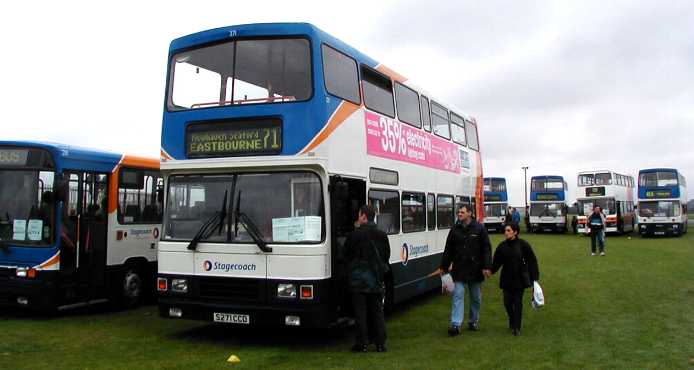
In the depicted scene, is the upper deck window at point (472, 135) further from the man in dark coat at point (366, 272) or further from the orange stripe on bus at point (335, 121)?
the man in dark coat at point (366, 272)

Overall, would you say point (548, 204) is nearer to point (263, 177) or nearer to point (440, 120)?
point (440, 120)

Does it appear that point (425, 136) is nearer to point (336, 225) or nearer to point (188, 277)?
point (336, 225)

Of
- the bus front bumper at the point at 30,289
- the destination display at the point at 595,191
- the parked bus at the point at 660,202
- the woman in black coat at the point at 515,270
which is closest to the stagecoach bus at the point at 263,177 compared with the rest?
the woman in black coat at the point at 515,270

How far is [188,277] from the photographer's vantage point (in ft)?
29.7

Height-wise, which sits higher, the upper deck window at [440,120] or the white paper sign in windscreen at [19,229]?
the upper deck window at [440,120]

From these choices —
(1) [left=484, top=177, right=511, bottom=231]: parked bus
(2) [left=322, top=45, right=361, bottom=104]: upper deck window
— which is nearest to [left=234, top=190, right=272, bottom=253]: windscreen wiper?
(2) [left=322, top=45, right=361, bottom=104]: upper deck window

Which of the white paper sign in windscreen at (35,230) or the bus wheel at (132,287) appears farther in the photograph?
the bus wheel at (132,287)

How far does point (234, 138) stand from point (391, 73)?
3.89m

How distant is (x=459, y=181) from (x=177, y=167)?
810 centimetres

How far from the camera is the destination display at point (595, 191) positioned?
42.2 meters

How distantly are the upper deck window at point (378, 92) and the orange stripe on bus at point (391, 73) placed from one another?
98mm

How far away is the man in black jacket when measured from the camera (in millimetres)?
9836

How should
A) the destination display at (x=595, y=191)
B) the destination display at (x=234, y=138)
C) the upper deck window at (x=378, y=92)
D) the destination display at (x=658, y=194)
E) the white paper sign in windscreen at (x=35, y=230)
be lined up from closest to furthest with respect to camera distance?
1. the destination display at (x=234, y=138)
2. the upper deck window at (x=378, y=92)
3. the white paper sign in windscreen at (x=35, y=230)
4. the destination display at (x=658, y=194)
5. the destination display at (x=595, y=191)

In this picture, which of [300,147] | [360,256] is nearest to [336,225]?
[360,256]
